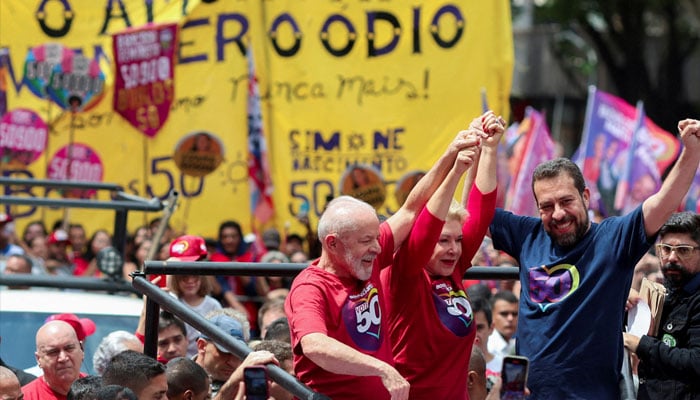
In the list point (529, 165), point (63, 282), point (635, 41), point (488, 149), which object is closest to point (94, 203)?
point (63, 282)

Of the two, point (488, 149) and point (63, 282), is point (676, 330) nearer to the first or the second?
point (488, 149)

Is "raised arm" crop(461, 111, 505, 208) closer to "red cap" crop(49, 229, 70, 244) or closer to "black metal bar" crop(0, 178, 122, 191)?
"black metal bar" crop(0, 178, 122, 191)

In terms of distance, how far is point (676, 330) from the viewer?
214 inches

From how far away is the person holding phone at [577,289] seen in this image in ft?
16.8

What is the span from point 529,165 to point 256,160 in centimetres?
335

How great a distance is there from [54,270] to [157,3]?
3128mm

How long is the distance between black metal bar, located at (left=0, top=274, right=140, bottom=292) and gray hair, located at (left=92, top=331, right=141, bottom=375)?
513 millimetres

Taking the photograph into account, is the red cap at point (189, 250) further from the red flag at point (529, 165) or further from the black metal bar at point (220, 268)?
the red flag at point (529, 165)

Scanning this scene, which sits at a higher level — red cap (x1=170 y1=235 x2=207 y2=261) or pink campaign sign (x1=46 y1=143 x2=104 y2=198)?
pink campaign sign (x1=46 y1=143 x2=104 y2=198)

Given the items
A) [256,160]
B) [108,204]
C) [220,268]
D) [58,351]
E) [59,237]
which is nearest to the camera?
[220,268]

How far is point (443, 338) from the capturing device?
5098mm

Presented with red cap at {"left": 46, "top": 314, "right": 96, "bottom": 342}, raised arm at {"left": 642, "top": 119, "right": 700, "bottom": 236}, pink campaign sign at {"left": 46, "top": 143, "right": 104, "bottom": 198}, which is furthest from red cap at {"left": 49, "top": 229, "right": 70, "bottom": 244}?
raised arm at {"left": 642, "top": 119, "right": 700, "bottom": 236}

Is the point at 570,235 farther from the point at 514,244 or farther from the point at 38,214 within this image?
the point at 38,214

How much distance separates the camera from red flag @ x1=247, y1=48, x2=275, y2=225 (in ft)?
44.7
